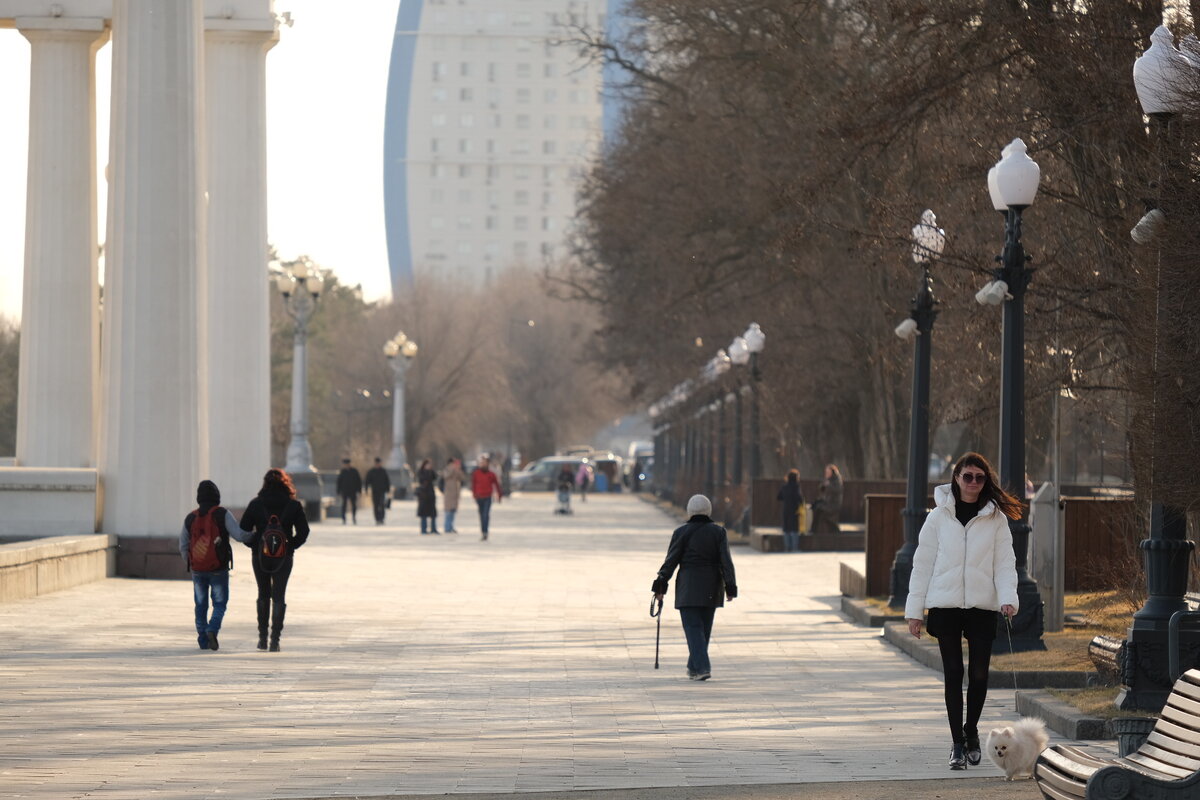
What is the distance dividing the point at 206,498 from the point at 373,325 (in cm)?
8971

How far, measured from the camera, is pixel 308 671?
50.4 ft

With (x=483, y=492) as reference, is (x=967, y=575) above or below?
below

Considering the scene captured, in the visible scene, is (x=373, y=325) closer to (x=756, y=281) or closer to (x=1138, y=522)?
(x=756, y=281)

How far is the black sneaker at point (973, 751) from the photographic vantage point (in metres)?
10.3

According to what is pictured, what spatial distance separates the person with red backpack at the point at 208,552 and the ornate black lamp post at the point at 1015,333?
6681mm

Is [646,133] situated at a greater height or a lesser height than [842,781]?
greater

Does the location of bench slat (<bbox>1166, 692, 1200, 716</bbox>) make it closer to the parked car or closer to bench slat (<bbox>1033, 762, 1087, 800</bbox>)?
bench slat (<bbox>1033, 762, 1087, 800</bbox>)

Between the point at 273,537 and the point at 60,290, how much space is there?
1550 centimetres

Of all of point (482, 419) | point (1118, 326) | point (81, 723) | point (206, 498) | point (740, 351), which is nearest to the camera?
point (81, 723)

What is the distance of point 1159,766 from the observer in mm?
7559

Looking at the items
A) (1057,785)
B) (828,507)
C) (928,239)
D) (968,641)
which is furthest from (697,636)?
(828,507)

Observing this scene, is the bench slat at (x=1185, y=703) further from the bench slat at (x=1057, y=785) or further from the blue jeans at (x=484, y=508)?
the blue jeans at (x=484, y=508)

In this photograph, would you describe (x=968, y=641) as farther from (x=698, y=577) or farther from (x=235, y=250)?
(x=235, y=250)

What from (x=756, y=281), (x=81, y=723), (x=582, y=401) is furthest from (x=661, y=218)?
(x=582, y=401)
